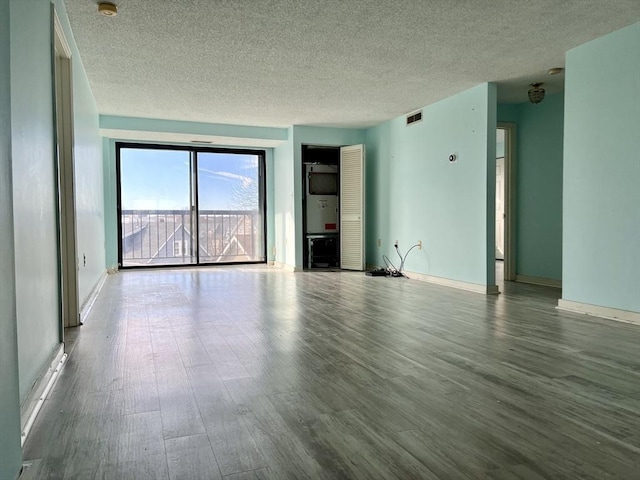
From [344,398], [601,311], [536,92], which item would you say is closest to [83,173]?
[344,398]

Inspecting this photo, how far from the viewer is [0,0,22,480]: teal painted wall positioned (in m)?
1.23

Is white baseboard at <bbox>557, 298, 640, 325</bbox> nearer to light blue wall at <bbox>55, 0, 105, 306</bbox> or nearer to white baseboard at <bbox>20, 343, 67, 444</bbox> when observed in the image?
white baseboard at <bbox>20, 343, 67, 444</bbox>

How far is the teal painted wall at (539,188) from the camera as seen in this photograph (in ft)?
17.9

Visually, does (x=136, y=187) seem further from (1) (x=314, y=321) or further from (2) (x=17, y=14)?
(2) (x=17, y=14)

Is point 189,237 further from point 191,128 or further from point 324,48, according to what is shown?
point 324,48

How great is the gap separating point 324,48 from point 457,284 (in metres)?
3.11

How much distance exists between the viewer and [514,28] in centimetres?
343

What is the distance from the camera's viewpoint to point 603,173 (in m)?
3.59

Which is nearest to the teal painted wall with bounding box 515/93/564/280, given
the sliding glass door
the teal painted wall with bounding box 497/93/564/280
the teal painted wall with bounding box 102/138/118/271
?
the teal painted wall with bounding box 497/93/564/280


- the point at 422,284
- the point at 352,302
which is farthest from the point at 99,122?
the point at 422,284

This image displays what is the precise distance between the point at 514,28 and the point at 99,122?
5592 millimetres

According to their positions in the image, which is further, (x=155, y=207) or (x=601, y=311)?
(x=155, y=207)

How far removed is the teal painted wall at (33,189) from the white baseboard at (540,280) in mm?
5273

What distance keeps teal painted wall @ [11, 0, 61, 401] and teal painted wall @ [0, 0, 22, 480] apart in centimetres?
37
